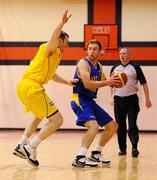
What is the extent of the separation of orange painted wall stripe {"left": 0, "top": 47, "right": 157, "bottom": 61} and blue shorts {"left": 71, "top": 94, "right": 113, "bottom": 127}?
4318mm

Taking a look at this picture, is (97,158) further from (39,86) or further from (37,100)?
(39,86)

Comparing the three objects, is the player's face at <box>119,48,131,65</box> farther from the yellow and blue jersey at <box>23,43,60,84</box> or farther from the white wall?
the white wall

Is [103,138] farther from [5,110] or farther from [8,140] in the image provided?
[5,110]

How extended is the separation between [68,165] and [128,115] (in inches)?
62.5

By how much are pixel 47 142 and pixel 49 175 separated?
3080 millimetres

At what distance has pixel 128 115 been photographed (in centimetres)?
735

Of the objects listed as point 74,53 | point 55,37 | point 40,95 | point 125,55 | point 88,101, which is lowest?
point 88,101

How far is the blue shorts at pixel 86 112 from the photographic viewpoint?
6191mm

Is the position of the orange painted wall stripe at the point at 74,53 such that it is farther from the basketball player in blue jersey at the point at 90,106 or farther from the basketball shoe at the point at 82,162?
the basketball shoe at the point at 82,162

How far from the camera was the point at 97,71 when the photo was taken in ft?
21.0

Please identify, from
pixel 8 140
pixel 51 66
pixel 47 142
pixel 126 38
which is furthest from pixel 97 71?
pixel 126 38

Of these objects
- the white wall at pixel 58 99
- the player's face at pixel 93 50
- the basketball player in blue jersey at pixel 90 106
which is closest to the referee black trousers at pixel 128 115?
the basketball player in blue jersey at pixel 90 106

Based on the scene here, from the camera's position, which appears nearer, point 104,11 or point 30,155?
point 30,155

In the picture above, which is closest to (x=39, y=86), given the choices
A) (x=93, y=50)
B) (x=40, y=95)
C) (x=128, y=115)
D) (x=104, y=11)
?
(x=40, y=95)
